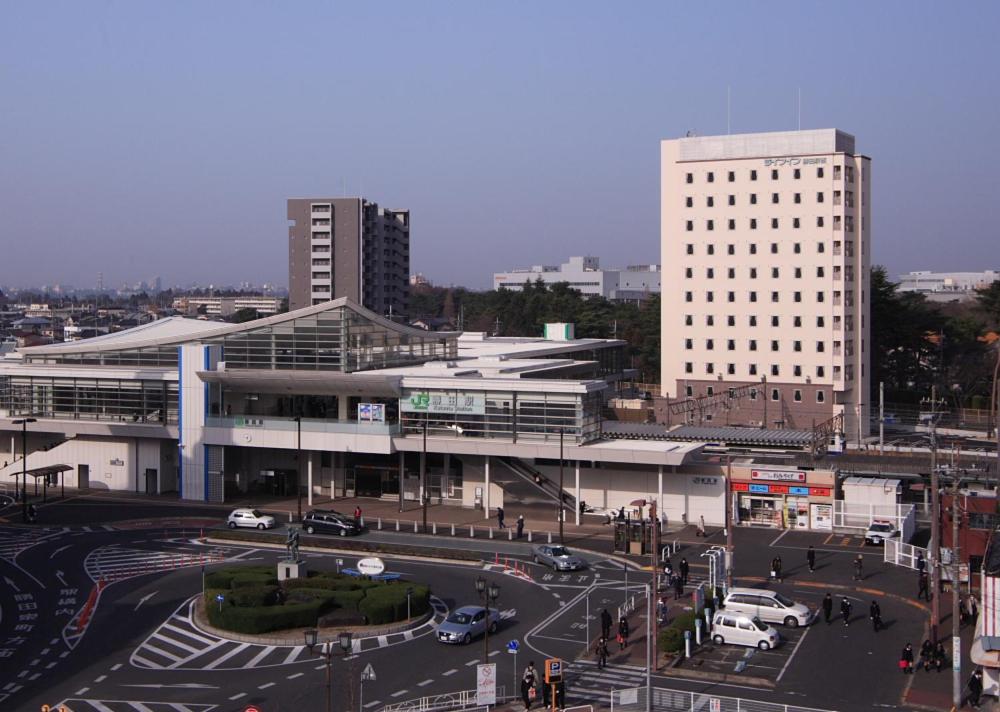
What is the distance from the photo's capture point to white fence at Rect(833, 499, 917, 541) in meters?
46.9

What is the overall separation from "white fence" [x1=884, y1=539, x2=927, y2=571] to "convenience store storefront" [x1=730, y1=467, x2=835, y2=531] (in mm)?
6144

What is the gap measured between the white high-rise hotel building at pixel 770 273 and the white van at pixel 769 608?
119ft

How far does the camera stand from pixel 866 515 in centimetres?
4841

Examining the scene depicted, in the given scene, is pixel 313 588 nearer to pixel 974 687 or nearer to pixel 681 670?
pixel 681 670

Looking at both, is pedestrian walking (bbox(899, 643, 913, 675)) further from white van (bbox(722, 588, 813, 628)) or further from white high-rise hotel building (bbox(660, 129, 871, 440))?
white high-rise hotel building (bbox(660, 129, 871, 440))

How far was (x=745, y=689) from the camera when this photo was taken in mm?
28703

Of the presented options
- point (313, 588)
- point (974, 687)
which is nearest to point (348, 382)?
point (313, 588)

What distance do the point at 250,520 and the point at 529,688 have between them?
26044 millimetres

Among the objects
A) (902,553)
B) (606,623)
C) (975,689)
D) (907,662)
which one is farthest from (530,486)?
(975,689)

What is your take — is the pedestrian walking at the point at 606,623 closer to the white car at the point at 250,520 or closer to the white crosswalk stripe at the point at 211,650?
the white crosswalk stripe at the point at 211,650

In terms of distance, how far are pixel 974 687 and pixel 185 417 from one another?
4150 cm

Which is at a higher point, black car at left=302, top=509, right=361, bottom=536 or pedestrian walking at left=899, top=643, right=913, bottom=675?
black car at left=302, top=509, right=361, bottom=536

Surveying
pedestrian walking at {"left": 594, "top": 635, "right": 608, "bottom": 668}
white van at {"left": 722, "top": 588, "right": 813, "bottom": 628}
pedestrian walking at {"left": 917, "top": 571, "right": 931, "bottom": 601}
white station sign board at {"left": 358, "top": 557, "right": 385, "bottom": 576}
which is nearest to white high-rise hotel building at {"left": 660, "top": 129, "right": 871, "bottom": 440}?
pedestrian walking at {"left": 917, "top": 571, "right": 931, "bottom": 601}

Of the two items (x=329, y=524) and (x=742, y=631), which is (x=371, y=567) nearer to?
(x=329, y=524)
